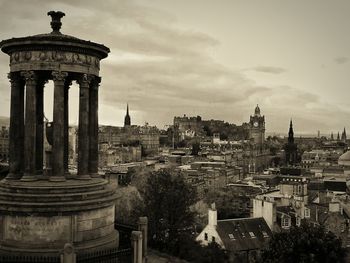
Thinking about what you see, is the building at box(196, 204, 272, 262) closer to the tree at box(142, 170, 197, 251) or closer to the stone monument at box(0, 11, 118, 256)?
the tree at box(142, 170, 197, 251)

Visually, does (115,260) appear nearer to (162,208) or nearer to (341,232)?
(162,208)

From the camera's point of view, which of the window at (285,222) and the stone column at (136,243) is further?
the window at (285,222)

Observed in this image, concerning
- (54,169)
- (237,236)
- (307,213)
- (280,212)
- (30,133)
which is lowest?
(237,236)

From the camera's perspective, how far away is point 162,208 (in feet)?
108

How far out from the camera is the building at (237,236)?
1695 inches

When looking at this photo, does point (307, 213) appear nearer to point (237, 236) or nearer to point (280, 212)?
point (280, 212)

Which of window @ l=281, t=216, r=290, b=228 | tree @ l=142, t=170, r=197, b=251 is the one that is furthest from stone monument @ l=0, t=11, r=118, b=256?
window @ l=281, t=216, r=290, b=228

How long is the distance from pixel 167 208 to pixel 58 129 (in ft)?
57.0

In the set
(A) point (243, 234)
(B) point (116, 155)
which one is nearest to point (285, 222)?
(A) point (243, 234)

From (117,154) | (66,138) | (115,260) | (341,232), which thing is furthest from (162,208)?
(117,154)

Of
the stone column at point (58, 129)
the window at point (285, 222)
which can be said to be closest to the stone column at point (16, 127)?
the stone column at point (58, 129)

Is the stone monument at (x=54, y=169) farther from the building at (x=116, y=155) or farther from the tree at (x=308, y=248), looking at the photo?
the building at (x=116, y=155)

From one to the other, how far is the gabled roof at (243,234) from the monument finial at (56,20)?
3000 centimetres

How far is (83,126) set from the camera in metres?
17.8
